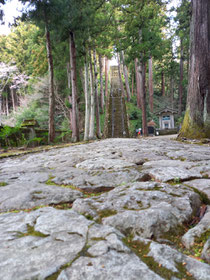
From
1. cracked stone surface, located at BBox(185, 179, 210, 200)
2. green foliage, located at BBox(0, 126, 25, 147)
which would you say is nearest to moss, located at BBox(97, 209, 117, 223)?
→ cracked stone surface, located at BBox(185, 179, 210, 200)

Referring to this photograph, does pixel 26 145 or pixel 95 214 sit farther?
pixel 26 145

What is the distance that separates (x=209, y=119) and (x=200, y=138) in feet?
2.18

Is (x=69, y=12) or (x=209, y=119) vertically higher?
(x=69, y=12)

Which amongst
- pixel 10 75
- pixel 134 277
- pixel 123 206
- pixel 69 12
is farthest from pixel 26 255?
pixel 10 75

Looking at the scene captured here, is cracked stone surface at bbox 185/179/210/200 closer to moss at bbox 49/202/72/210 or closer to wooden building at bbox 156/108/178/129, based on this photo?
moss at bbox 49/202/72/210

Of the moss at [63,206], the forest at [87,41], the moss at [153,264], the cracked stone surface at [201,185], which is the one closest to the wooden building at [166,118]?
the forest at [87,41]

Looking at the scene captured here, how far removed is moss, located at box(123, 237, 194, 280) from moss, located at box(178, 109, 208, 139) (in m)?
6.10

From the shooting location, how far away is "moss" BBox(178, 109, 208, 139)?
641 centimetres

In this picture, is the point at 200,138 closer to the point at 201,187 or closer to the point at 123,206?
the point at 201,187

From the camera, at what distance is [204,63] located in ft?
20.8

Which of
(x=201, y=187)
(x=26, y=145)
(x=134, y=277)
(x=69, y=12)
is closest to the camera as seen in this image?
(x=134, y=277)

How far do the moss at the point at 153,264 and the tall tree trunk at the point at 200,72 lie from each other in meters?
6.12

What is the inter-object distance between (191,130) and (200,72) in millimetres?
1895

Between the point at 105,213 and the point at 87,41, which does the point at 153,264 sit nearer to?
the point at 105,213
